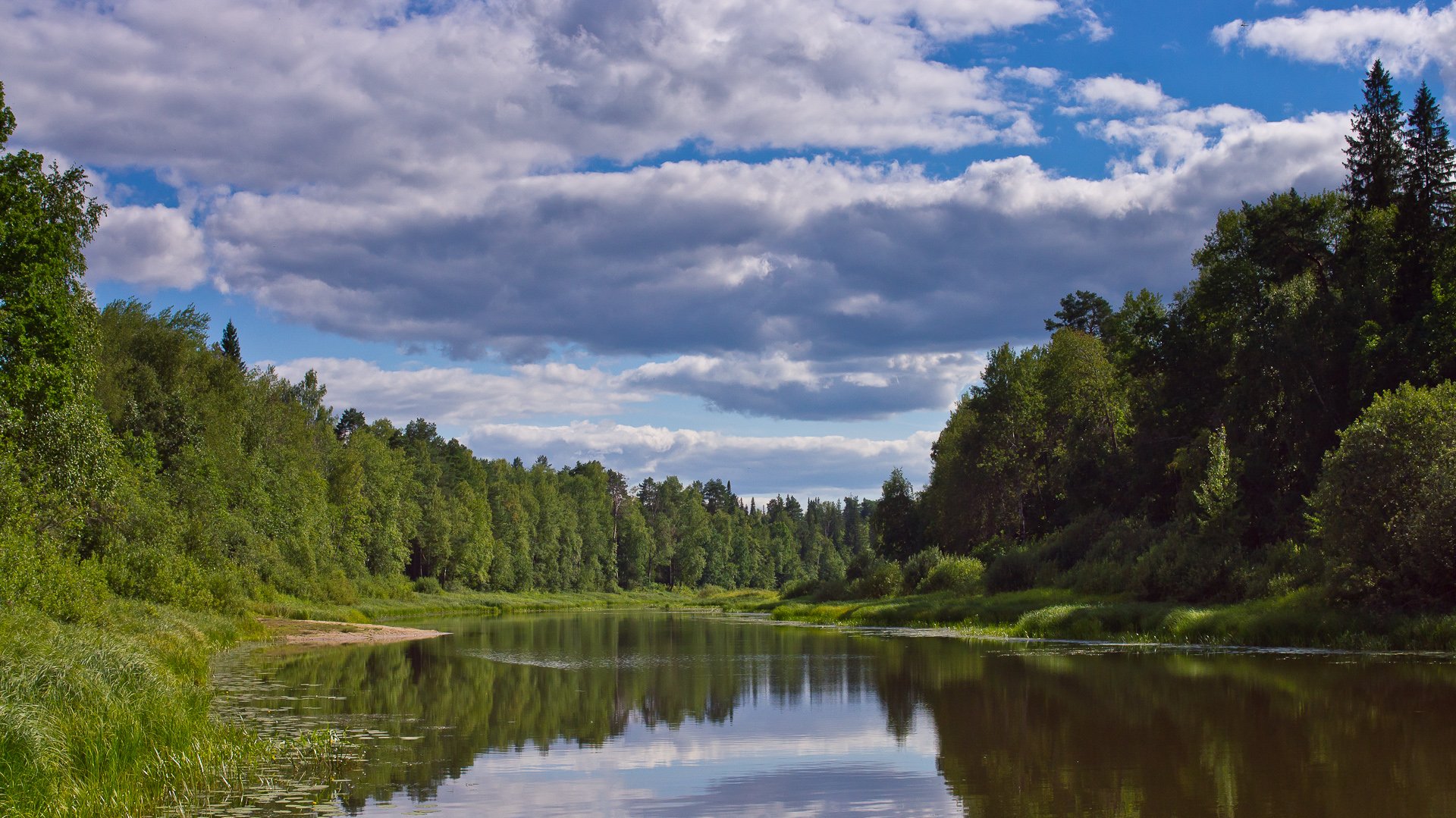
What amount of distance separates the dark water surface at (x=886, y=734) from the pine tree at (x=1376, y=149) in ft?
90.0

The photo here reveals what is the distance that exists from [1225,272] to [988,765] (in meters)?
45.2

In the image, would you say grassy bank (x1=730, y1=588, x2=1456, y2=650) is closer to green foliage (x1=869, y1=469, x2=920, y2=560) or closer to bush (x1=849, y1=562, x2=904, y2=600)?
bush (x1=849, y1=562, x2=904, y2=600)

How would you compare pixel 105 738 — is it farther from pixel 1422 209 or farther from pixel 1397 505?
pixel 1422 209

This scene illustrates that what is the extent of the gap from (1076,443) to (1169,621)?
3356 cm

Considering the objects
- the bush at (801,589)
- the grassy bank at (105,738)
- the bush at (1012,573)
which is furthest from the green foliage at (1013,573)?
the grassy bank at (105,738)

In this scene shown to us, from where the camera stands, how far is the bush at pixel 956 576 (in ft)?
225

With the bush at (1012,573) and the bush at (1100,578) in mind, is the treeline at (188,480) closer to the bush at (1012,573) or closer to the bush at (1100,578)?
the bush at (1012,573)

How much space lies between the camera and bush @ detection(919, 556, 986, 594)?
2697 inches

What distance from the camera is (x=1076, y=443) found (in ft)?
241

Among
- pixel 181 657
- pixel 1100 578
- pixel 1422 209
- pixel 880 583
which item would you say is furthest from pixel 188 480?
pixel 1422 209

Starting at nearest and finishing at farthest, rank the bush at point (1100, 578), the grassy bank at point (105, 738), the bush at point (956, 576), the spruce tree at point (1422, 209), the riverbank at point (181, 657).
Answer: the grassy bank at point (105, 738) → the riverbank at point (181, 657) → the spruce tree at point (1422, 209) → the bush at point (1100, 578) → the bush at point (956, 576)

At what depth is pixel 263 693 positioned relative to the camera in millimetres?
27422

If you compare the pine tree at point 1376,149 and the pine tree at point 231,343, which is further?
the pine tree at point 231,343

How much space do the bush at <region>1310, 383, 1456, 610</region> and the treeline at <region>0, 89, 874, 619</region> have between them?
124ft
